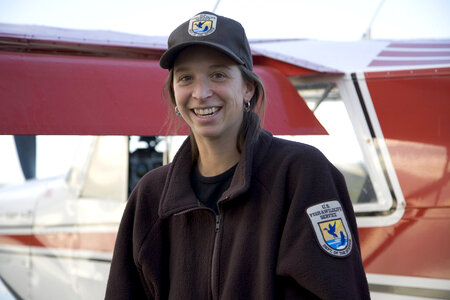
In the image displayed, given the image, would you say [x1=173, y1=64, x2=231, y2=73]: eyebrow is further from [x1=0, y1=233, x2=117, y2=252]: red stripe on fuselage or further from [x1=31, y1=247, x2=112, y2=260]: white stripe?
[x1=31, y1=247, x2=112, y2=260]: white stripe

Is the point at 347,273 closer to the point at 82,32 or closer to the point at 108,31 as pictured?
the point at 82,32

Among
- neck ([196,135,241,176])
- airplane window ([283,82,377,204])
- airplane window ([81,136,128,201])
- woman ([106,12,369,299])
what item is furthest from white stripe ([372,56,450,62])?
neck ([196,135,241,176])

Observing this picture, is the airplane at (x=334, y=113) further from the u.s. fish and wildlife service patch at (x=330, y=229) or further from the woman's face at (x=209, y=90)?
the u.s. fish and wildlife service patch at (x=330, y=229)

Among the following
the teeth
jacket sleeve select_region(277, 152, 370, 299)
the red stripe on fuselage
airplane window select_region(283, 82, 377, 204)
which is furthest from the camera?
the red stripe on fuselage

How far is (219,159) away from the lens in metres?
1.63

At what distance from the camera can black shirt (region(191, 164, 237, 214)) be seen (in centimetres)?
158

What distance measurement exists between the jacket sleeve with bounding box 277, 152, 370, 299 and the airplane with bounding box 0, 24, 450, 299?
56.3 inches

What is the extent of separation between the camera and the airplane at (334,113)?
9.55 ft

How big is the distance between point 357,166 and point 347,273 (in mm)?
2237

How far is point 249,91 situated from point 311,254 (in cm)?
60

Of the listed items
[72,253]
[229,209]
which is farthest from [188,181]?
[72,253]

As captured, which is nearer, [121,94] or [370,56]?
[121,94]

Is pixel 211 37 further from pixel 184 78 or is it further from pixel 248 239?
pixel 248 239

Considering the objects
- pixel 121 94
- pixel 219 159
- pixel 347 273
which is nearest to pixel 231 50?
pixel 219 159
